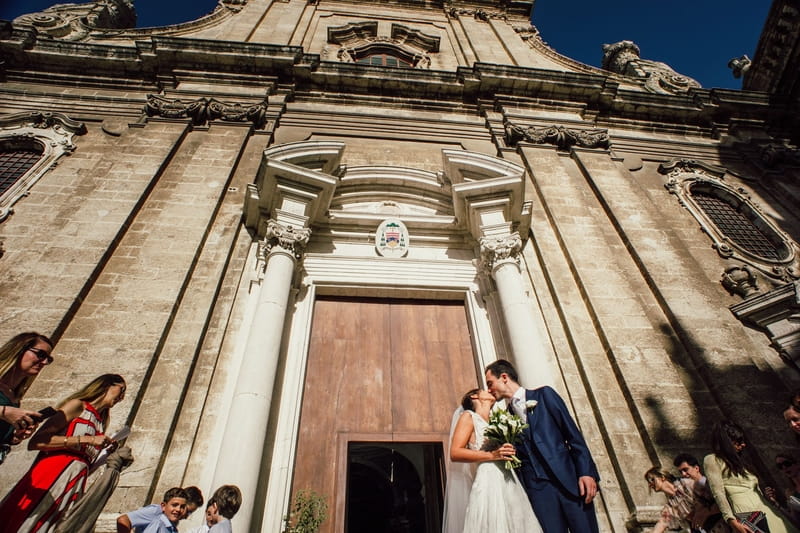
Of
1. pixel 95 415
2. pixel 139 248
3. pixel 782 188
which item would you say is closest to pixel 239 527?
pixel 95 415

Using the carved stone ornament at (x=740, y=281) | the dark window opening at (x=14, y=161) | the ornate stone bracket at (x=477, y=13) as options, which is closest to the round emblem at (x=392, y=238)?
the carved stone ornament at (x=740, y=281)

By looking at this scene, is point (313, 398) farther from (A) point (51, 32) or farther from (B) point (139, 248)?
(A) point (51, 32)

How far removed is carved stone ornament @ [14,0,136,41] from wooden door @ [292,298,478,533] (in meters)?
10.4

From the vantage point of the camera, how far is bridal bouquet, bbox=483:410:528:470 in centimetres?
285

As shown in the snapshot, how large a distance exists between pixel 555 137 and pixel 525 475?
7267mm

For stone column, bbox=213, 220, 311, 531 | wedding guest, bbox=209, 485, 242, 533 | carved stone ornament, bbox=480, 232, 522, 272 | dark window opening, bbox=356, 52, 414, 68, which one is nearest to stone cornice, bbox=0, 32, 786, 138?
dark window opening, bbox=356, 52, 414, 68

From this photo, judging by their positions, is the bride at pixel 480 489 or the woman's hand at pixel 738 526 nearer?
the bride at pixel 480 489

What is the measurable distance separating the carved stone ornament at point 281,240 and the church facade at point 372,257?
1.8 inches

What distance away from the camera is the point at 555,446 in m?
2.95

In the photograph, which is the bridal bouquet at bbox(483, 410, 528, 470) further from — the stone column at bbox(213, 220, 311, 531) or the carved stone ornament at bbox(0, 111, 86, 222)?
the carved stone ornament at bbox(0, 111, 86, 222)

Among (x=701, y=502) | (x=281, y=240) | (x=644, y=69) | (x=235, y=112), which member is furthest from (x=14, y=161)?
(x=644, y=69)

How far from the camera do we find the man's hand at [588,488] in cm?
276

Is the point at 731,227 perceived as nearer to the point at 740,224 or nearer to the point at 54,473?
the point at 740,224

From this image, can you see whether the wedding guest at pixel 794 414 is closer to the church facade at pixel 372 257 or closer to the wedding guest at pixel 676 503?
the wedding guest at pixel 676 503
